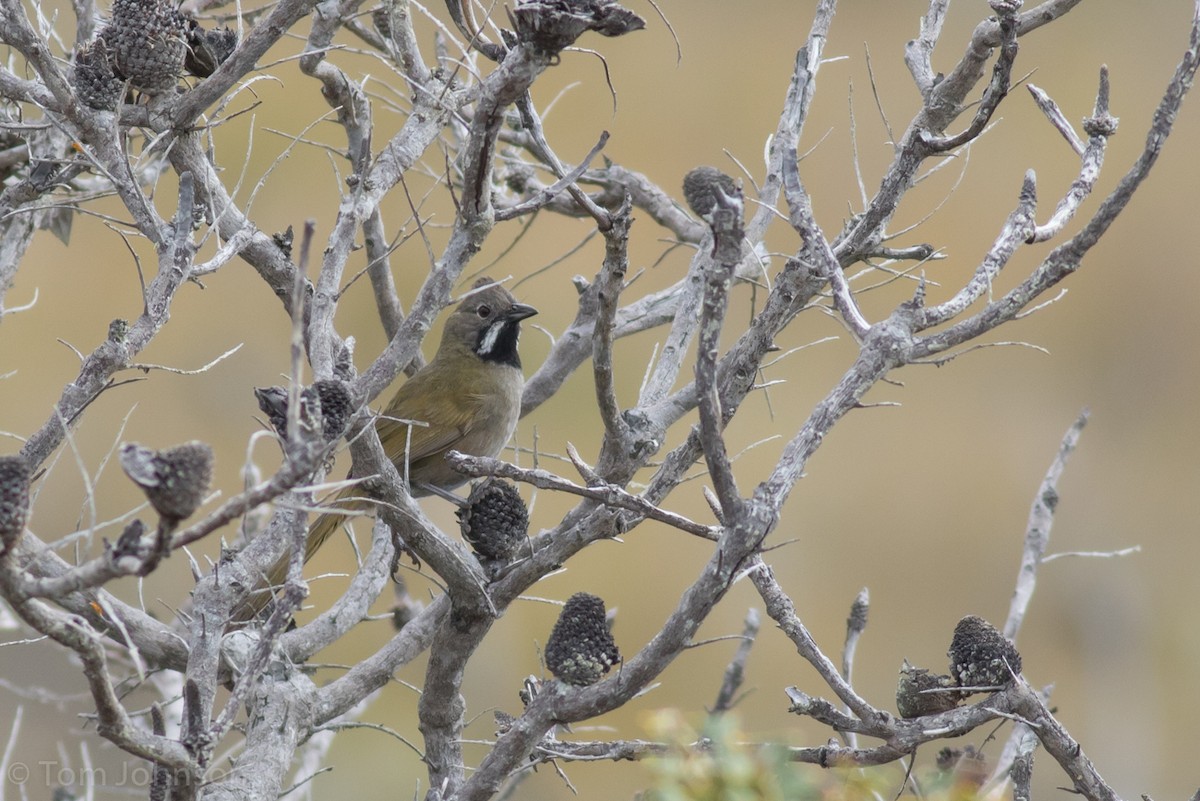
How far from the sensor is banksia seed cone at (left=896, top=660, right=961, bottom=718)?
3453mm

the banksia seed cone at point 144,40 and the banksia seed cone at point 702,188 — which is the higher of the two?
the banksia seed cone at point 702,188

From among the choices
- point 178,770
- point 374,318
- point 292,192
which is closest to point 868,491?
point 374,318

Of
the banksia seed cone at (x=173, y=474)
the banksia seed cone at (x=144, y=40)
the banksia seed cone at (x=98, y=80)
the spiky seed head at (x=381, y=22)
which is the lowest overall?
the banksia seed cone at (x=173, y=474)

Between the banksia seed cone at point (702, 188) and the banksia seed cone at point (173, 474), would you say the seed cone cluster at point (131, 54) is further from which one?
the banksia seed cone at point (702, 188)

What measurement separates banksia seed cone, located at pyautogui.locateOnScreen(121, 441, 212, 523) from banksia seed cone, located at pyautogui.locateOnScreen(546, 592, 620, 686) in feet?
4.28

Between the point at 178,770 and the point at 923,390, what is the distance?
15104mm

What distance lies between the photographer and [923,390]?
1669cm

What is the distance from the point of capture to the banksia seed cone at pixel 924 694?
345 centimetres

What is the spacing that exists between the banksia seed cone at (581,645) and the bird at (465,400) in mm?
3039

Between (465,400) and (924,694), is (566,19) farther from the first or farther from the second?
(465,400)

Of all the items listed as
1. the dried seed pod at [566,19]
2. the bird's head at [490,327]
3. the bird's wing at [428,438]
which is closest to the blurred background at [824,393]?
the bird's head at [490,327]

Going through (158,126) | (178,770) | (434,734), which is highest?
(158,126)

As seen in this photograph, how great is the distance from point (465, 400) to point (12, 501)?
4455 mm

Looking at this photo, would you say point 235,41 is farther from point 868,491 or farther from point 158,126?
point 868,491
